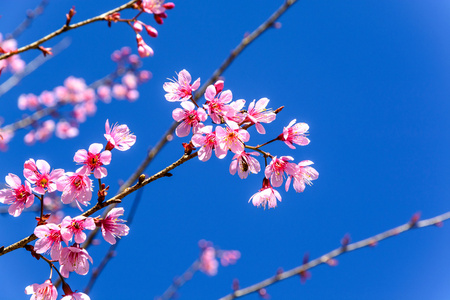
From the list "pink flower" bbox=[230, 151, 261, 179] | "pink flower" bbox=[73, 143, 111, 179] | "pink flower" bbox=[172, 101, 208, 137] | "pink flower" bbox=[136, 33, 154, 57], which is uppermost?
"pink flower" bbox=[136, 33, 154, 57]

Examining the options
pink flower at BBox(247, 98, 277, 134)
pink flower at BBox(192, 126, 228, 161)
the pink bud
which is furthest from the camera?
the pink bud

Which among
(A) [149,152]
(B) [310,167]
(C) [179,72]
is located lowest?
(B) [310,167]

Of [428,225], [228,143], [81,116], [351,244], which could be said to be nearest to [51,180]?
[228,143]

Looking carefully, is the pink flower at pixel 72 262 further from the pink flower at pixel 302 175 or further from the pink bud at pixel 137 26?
the pink bud at pixel 137 26

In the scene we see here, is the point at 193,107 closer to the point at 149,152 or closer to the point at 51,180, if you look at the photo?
the point at 51,180

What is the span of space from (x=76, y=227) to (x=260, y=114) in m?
1.02

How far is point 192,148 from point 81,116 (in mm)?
9103

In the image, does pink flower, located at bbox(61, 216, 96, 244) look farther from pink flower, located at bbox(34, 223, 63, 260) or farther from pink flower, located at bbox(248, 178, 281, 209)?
pink flower, located at bbox(248, 178, 281, 209)

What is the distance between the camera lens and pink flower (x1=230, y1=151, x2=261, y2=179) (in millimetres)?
1756

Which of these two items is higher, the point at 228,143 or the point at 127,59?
the point at 127,59

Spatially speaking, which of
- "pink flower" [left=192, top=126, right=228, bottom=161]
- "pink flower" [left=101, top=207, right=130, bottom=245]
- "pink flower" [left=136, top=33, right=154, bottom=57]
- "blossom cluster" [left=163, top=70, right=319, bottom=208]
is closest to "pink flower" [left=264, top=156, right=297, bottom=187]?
"blossom cluster" [left=163, top=70, right=319, bottom=208]

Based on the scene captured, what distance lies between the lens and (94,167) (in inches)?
66.2

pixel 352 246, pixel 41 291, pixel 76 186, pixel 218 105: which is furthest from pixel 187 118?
pixel 352 246

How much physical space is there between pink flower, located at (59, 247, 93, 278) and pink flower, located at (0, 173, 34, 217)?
0.36m
